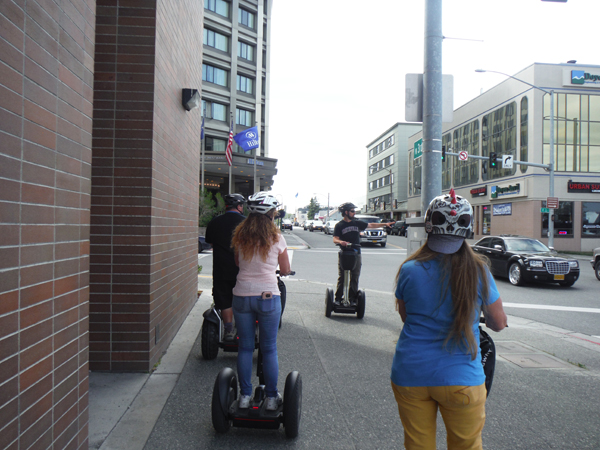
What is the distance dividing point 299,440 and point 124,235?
8.50ft

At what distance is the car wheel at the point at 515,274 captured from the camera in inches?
464

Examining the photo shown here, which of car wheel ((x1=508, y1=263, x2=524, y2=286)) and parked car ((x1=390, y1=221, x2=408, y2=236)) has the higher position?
parked car ((x1=390, y1=221, x2=408, y2=236))

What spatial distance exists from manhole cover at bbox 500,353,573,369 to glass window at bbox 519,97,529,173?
96.5 feet

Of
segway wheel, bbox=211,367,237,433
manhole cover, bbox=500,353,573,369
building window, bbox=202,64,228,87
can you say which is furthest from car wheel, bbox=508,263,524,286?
building window, bbox=202,64,228,87

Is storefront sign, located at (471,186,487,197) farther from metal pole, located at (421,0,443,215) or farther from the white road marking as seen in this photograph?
metal pole, located at (421,0,443,215)

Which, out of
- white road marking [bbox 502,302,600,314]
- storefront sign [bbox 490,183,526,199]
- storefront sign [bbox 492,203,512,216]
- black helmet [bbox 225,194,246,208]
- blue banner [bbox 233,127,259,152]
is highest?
blue banner [bbox 233,127,259,152]

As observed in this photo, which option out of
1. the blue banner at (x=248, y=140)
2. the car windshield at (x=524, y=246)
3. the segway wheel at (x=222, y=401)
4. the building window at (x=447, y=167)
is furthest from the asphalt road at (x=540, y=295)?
the building window at (x=447, y=167)

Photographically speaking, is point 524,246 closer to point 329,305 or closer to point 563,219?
point 329,305

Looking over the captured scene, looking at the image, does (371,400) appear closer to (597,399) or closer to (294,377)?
(294,377)

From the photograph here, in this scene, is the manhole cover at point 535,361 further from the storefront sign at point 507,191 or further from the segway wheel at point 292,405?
the storefront sign at point 507,191

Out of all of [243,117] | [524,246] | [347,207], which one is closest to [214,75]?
[243,117]

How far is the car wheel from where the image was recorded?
38.7ft

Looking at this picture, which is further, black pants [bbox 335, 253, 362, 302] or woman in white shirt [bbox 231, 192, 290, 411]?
black pants [bbox 335, 253, 362, 302]

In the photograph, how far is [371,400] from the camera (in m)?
3.90
